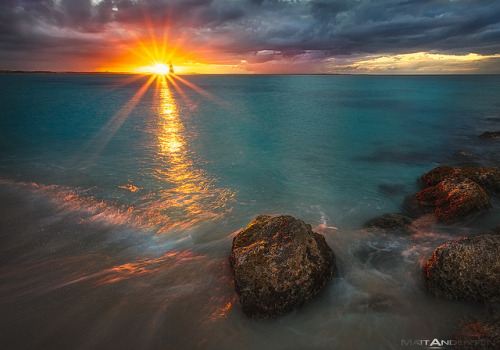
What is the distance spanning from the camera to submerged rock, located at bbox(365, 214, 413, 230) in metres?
7.60

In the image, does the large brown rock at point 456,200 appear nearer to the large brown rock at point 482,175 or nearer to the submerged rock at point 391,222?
the submerged rock at point 391,222

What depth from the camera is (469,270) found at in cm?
473

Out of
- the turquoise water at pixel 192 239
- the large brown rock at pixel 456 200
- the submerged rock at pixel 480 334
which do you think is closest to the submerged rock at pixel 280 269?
the turquoise water at pixel 192 239

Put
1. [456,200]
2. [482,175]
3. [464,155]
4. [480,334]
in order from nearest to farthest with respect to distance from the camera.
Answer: [480,334] < [456,200] < [482,175] < [464,155]

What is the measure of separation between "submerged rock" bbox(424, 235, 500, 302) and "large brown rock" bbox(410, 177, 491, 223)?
285 centimetres

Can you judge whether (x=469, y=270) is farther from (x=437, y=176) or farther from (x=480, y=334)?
(x=437, y=176)

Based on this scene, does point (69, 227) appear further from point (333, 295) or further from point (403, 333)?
point (403, 333)

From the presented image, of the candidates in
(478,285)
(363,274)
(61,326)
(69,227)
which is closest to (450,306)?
(478,285)

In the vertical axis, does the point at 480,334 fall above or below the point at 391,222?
above

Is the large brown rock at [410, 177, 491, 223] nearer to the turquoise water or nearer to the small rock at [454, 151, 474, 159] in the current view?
the turquoise water

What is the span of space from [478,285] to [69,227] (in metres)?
10.4

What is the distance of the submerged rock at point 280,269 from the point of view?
15.2 feet

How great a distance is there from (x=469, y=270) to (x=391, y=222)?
9.87 feet

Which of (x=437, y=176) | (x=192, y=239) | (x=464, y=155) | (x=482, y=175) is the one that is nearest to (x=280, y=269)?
(x=192, y=239)
